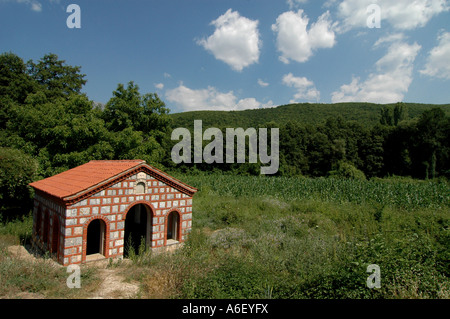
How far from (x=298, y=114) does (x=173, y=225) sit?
242 feet

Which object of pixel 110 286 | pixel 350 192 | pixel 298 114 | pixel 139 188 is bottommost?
pixel 110 286

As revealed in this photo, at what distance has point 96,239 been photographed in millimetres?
12477

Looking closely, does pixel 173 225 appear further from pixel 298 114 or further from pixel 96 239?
pixel 298 114

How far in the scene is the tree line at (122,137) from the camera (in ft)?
54.5

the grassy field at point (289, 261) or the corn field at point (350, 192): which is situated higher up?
the corn field at point (350, 192)

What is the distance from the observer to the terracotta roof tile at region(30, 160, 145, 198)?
885cm

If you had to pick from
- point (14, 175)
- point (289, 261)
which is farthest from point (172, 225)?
point (14, 175)

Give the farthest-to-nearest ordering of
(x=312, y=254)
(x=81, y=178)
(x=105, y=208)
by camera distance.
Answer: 1. (x=81, y=178)
2. (x=105, y=208)
3. (x=312, y=254)

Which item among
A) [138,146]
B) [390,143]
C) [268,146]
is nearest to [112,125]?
[138,146]

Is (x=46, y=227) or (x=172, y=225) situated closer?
(x=46, y=227)

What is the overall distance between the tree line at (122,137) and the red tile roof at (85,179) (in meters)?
4.84

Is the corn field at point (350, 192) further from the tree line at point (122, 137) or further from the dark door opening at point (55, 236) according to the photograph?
the dark door opening at point (55, 236)
